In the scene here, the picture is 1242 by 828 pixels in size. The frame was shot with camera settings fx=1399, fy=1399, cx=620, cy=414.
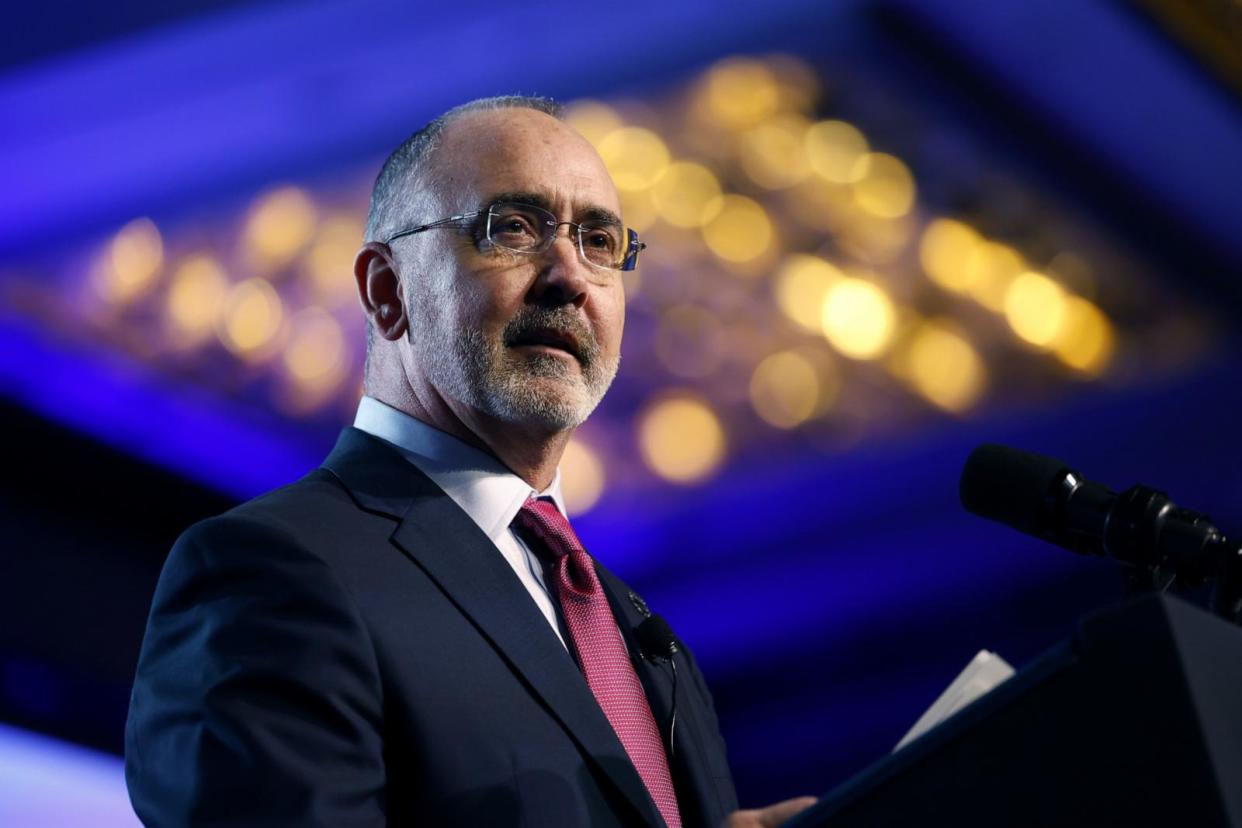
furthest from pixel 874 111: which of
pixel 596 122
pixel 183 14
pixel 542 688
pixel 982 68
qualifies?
pixel 542 688

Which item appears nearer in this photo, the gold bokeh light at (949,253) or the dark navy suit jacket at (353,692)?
the dark navy suit jacket at (353,692)

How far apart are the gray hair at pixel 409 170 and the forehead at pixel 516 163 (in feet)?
0.08

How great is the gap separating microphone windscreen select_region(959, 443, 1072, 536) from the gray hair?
0.98m

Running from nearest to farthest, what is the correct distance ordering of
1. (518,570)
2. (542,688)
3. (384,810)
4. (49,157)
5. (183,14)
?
(384,810)
(542,688)
(518,570)
(183,14)
(49,157)

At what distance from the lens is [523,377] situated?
182cm

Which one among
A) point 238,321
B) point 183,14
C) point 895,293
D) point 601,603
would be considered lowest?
point 601,603

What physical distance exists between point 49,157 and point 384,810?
7.52 feet

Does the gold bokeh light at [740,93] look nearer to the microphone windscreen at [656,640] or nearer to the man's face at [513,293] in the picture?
the man's face at [513,293]

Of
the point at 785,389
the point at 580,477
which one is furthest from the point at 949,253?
the point at 580,477

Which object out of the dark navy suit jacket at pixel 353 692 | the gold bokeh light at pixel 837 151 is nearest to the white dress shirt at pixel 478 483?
the dark navy suit jacket at pixel 353 692

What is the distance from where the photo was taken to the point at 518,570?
1730 millimetres

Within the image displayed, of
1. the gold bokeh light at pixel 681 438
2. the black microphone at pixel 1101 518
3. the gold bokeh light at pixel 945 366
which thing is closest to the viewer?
the black microphone at pixel 1101 518

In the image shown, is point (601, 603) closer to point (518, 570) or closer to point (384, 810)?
point (518, 570)

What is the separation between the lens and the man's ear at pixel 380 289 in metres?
2.00
